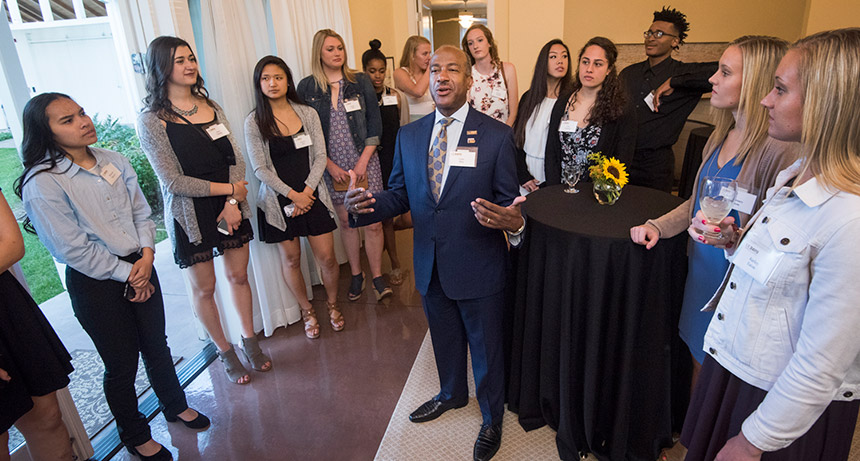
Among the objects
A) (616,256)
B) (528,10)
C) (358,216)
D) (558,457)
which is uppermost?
(528,10)

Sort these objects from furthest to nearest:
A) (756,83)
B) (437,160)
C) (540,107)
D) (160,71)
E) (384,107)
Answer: (384,107) < (540,107) < (160,71) < (437,160) < (756,83)

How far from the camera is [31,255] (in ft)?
8.45

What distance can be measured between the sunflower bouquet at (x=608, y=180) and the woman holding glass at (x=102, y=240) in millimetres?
2113

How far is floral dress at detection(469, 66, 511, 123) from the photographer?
3.51m

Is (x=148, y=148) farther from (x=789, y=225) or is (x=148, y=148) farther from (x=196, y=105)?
(x=789, y=225)

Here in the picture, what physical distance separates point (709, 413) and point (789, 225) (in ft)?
2.12

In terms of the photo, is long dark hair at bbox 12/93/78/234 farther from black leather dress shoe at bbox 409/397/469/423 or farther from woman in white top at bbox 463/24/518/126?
woman in white top at bbox 463/24/518/126

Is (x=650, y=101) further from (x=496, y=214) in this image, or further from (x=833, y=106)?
(x=833, y=106)

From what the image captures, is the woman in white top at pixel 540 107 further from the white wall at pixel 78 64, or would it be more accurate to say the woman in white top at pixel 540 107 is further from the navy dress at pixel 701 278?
the white wall at pixel 78 64

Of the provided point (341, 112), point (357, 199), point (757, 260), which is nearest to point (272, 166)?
point (341, 112)

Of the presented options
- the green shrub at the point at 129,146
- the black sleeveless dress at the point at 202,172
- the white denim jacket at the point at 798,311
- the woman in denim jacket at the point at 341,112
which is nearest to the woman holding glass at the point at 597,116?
the woman in denim jacket at the point at 341,112

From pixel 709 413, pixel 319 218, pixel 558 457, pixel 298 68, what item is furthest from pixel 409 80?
pixel 709 413

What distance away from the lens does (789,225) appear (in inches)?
40.5

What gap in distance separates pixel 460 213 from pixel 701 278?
0.94 m
